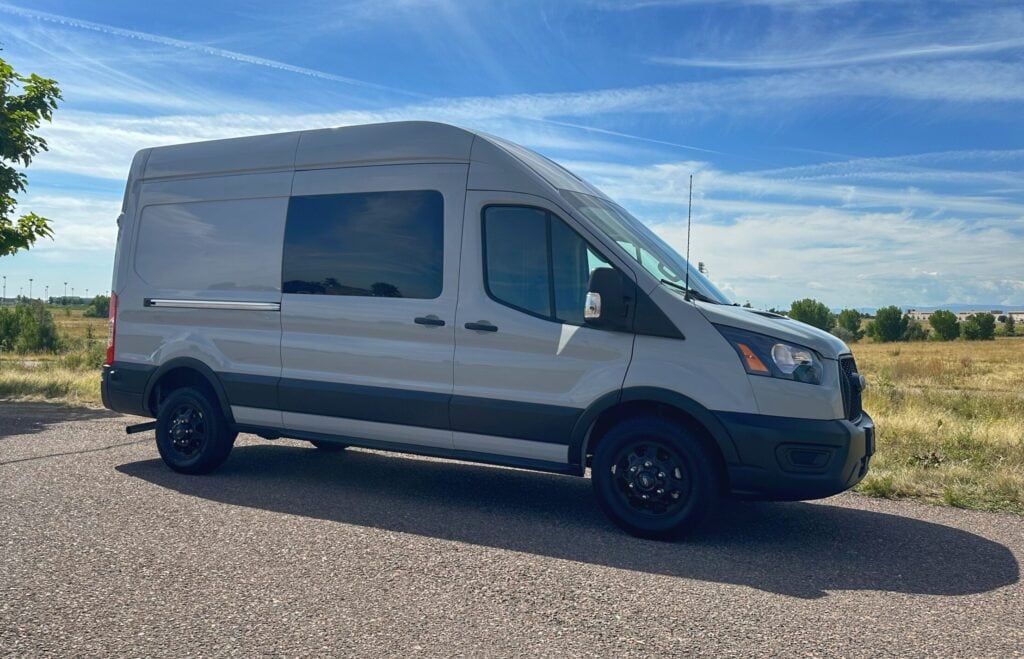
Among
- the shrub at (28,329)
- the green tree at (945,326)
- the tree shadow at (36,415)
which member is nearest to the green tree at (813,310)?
the green tree at (945,326)

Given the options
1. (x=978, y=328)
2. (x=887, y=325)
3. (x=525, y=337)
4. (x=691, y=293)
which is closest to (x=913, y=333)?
(x=887, y=325)

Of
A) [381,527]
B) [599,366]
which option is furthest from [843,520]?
[381,527]

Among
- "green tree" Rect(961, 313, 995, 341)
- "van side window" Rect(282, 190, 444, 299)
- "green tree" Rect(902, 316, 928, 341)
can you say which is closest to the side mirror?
"van side window" Rect(282, 190, 444, 299)

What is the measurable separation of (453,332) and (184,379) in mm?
2849

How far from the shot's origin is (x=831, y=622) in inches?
155

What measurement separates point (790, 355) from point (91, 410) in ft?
32.8

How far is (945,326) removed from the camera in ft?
303

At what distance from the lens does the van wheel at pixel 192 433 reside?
7.06 metres

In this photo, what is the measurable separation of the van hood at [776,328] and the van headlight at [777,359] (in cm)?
4

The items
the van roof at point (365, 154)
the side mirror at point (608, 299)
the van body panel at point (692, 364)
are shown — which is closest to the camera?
the van body panel at point (692, 364)

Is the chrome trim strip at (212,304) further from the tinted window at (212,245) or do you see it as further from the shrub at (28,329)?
the shrub at (28,329)

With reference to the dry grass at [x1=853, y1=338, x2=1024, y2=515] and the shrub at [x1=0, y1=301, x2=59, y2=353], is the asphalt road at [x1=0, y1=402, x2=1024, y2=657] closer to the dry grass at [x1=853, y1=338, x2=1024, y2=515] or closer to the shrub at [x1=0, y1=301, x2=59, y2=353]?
the dry grass at [x1=853, y1=338, x2=1024, y2=515]

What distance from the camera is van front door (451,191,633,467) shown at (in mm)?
5500

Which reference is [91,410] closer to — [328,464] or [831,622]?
[328,464]
